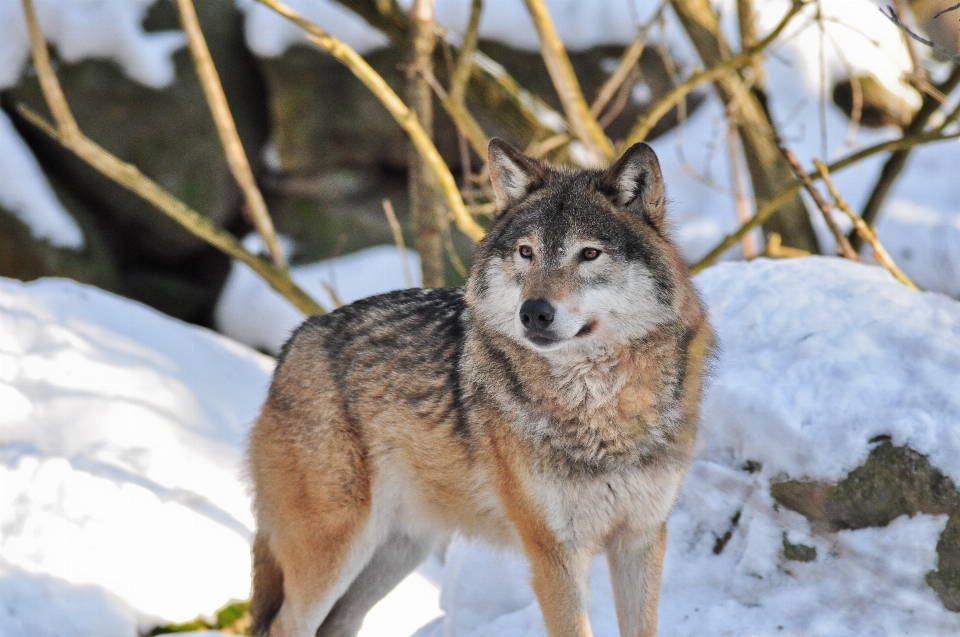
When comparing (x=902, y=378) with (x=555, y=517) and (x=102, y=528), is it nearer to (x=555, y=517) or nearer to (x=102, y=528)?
(x=555, y=517)

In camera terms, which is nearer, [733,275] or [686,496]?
[686,496]

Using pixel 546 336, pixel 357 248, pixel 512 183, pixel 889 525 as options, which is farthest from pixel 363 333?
pixel 357 248

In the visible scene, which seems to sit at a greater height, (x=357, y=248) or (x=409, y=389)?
(x=409, y=389)

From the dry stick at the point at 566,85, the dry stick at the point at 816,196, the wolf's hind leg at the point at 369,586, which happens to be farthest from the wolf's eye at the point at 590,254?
the dry stick at the point at 566,85

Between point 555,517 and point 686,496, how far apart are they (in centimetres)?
124

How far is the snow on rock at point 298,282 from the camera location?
9328 mm

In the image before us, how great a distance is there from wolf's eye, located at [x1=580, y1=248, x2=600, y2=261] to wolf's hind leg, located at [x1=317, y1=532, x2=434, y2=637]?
5.67 ft

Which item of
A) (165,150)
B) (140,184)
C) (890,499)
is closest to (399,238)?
(140,184)

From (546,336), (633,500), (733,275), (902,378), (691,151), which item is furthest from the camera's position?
(691,151)

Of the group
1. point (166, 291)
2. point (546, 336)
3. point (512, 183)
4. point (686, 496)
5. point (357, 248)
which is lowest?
point (166, 291)

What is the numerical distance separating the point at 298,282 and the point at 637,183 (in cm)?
690

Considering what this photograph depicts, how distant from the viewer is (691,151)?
30.7 ft

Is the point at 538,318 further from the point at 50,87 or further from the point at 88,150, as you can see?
the point at 50,87

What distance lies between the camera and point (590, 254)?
3.04 meters
